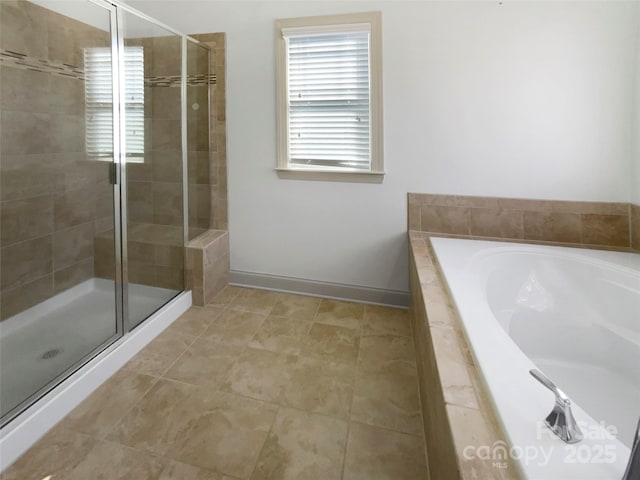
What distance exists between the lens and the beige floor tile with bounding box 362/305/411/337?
6.95 feet

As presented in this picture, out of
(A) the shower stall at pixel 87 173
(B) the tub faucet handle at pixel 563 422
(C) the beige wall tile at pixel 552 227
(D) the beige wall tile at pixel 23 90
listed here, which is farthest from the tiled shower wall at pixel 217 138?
(B) the tub faucet handle at pixel 563 422

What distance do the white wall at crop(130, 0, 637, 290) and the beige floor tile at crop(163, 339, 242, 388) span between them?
2.85ft

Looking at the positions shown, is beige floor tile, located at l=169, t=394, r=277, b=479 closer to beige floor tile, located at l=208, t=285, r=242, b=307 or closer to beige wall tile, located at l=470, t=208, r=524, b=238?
beige floor tile, located at l=208, t=285, r=242, b=307

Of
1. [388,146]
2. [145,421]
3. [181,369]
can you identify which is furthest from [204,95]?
[145,421]

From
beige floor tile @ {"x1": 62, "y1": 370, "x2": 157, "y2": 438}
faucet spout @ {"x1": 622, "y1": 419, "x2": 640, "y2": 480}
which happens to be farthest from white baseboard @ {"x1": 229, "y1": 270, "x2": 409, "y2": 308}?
faucet spout @ {"x1": 622, "y1": 419, "x2": 640, "y2": 480}

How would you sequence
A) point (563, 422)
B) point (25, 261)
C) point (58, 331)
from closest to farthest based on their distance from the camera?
point (563, 422) → point (58, 331) → point (25, 261)

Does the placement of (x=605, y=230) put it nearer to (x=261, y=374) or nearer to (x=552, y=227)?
(x=552, y=227)

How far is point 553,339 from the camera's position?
162 cm

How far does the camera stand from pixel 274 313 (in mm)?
2332

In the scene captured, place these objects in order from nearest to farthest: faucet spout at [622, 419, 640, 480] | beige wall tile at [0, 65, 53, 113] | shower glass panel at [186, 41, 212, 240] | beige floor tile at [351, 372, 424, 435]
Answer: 1. faucet spout at [622, 419, 640, 480]
2. beige floor tile at [351, 372, 424, 435]
3. beige wall tile at [0, 65, 53, 113]
4. shower glass panel at [186, 41, 212, 240]

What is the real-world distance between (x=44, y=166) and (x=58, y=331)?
1062 mm

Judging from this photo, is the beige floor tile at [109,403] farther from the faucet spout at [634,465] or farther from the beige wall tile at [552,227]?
the beige wall tile at [552,227]

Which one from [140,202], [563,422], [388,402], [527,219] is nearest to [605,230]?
[527,219]

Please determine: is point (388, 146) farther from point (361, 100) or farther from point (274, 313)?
point (274, 313)
